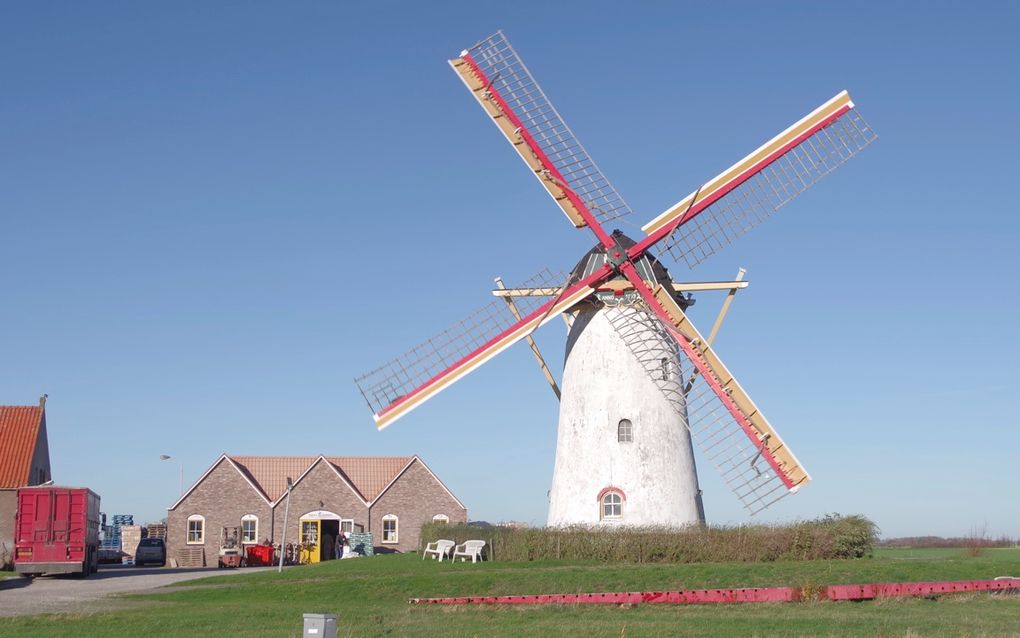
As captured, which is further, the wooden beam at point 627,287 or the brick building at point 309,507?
the brick building at point 309,507

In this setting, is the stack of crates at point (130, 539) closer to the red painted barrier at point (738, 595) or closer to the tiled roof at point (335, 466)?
the tiled roof at point (335, 466)

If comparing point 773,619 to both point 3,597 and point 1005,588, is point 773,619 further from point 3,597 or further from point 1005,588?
point 3,597

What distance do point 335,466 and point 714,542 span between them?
3051cm

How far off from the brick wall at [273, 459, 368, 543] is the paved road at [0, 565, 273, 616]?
14533 mm

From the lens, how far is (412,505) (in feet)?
179

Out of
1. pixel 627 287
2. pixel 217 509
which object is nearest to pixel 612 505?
pixel 627 287

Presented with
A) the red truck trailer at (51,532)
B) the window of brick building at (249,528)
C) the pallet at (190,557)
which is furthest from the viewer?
the window of brick building at (249,528)

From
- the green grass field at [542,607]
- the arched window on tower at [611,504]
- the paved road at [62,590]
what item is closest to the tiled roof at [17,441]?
the paved road at [62,590]

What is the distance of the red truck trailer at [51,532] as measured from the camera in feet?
120

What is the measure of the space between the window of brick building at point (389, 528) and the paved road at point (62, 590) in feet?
55.1

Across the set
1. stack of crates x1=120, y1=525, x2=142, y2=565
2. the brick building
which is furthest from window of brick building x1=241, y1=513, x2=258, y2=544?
stack of crates x1=120, y1=525, x2=142, y2=565

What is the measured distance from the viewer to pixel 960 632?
1728 cm

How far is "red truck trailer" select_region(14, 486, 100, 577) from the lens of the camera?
36500 millimetres

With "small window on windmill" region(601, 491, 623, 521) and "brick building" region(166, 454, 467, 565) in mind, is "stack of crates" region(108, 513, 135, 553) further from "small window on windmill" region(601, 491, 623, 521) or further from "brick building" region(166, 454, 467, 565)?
"small window on windmill" region(601, 491, 623, 521)
